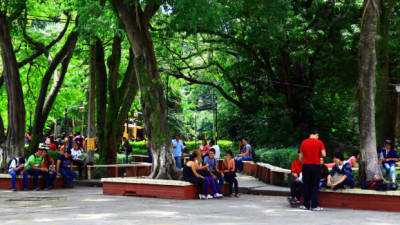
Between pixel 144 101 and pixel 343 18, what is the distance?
472 inches

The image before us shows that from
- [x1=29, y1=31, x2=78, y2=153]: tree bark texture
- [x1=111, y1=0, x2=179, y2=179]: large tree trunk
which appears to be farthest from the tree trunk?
[x1=111, y1=0, x2=179, y2=179]: large tree trunk

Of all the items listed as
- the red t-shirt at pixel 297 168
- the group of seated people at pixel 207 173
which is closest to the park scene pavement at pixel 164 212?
the group of seated people at pixel 207 173

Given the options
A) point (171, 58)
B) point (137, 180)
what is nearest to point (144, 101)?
point (137, 180)

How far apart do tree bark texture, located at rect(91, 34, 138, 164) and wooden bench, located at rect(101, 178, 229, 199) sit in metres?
5.82

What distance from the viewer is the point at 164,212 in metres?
11.1

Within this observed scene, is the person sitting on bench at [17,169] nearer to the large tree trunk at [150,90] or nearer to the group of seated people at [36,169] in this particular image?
the group of seated people at [36,169]

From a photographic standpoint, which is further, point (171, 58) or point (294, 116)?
point (171, 58)

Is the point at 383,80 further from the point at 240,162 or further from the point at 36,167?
the point at 36,167

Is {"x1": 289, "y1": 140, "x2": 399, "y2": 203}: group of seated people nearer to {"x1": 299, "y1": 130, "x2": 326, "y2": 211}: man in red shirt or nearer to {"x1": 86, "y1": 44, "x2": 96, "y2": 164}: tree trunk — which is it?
{"x1": 299, "y1": 130, "x2": 326, "y2": 211}: man in red shirt

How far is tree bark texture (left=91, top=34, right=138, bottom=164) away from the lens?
21.2 meters

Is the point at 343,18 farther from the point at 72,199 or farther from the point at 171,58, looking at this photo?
the point at 72,199

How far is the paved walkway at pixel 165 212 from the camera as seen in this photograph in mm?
9852

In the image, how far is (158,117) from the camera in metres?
15.3

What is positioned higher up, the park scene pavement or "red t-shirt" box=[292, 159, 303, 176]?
"red t-shirt" box=[292, 159, 303, 176]
